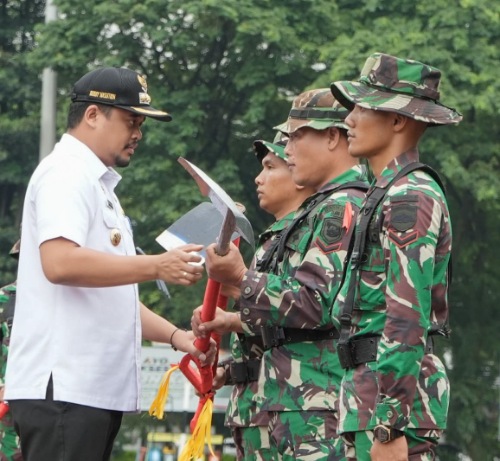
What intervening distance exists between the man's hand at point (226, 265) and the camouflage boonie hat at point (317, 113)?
34.8 inches

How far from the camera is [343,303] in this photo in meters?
5.48

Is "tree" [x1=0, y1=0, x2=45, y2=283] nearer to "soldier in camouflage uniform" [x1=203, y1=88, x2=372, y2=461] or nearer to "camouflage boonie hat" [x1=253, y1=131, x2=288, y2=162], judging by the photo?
"camouflage boonie hat" [x1=253, y1=131, x2=288, y2=162]

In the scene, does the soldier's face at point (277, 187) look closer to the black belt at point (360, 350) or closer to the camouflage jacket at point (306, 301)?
the camouflage jacket at point (306, 301)

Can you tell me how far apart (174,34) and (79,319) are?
20.9 m

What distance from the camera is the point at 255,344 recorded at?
709 centimetres

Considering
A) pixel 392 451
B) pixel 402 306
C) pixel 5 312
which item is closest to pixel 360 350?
pixel 402 306

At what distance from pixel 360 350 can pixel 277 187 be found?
219 centimetres

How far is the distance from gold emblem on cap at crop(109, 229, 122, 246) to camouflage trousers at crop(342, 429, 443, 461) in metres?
1.32

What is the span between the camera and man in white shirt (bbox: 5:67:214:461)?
5859 mm

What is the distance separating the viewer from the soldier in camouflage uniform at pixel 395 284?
512 centimetres

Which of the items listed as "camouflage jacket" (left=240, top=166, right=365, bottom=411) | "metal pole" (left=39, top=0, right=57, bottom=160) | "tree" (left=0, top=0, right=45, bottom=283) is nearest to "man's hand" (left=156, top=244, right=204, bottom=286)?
"camouflage jacket" (left=240, top=166, right=365, bottom=411)

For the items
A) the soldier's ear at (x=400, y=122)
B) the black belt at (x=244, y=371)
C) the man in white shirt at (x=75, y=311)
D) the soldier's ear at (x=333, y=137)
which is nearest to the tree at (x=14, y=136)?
the black belt at (x=244, y=371)

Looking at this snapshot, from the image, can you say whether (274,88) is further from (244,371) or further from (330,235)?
(330,235)

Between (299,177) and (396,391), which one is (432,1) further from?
(396,391)
